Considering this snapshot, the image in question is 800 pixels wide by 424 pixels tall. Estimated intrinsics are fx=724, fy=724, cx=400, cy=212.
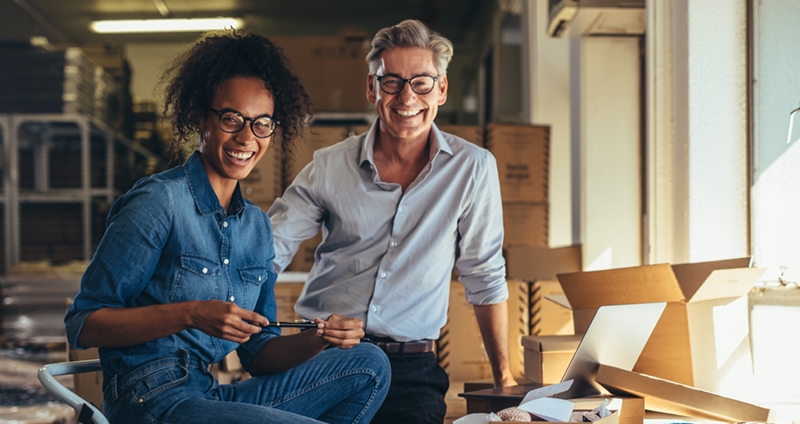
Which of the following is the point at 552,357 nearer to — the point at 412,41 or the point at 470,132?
the point at 412,41

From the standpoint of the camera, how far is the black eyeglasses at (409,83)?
6.13 feet

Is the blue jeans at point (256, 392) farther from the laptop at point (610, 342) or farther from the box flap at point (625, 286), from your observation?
the box flap at point (625, 286)

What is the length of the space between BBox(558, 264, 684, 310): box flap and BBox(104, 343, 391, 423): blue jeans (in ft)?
2.83

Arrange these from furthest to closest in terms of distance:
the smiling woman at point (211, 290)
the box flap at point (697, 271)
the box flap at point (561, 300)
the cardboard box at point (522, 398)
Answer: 1. the box flap at point (561, 300)
2. the box flap at point (697, 271)
3. the cardboard box at point (522, 398)
4. the smiling woman at point (211, 290)

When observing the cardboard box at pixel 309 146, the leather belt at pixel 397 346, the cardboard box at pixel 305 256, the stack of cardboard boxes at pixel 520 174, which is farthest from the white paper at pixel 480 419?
the cardboard box at pixel 309 146

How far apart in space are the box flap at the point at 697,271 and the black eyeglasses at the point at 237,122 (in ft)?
4.08

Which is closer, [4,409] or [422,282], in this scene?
[422,282]

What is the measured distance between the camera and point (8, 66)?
5426 mm

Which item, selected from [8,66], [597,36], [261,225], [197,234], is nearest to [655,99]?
[597,36]

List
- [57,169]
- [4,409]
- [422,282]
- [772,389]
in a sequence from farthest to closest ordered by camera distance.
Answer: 1. [57,169]
2. [4,409]
3. [772,389]
4. [422,282]

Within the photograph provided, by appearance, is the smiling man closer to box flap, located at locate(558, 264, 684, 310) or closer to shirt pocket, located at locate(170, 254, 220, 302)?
box flap, located at locate(558, 264, 684, 310)

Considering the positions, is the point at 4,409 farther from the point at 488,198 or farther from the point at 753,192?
the point at 753,192

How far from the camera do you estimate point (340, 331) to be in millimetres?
1292

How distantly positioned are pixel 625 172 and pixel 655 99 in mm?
1089
